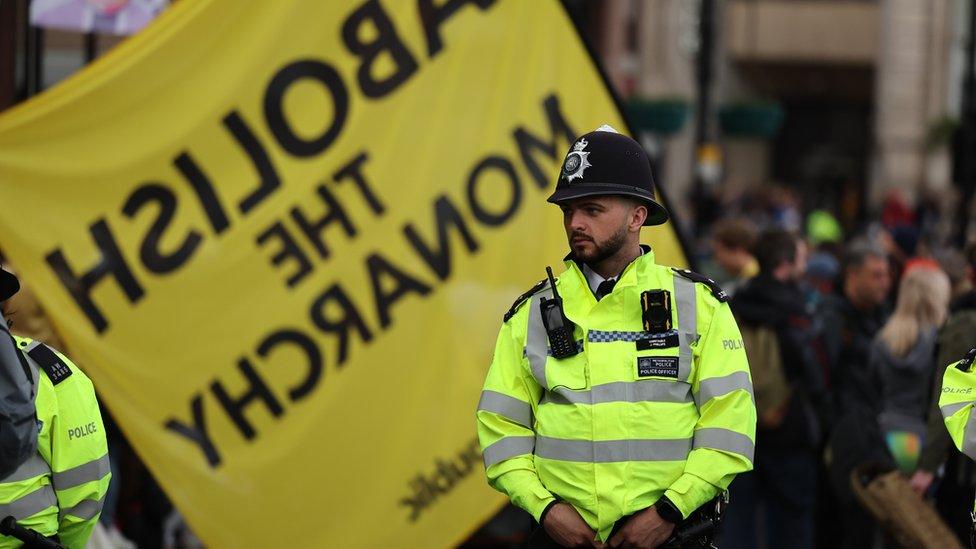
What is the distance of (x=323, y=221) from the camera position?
6.55 metres

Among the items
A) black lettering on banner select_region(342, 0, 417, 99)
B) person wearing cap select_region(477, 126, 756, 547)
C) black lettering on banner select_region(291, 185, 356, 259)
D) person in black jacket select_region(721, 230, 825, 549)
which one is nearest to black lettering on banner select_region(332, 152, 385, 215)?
black lettering on banner select_region(291, 185, 356, 259)

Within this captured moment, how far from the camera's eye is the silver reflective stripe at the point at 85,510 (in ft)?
14.2

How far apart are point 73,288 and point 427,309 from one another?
1.37 metres

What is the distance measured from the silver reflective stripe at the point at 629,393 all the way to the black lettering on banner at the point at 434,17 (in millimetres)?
2645

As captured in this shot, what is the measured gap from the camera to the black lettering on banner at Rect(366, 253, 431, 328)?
21.6 feet

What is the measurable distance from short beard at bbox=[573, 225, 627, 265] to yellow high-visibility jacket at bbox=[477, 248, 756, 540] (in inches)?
2.3

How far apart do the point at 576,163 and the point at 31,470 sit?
1621 millimetres

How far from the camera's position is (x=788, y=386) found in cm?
772

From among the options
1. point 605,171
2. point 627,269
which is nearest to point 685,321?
point 627,269

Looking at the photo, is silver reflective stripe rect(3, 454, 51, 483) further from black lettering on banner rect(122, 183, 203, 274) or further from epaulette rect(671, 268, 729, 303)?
black lettering on banner rect(122, 183, 203, 274)

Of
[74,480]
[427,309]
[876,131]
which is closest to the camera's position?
[74,480]

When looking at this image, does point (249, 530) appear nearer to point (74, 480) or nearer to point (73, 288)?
point (73, 288)

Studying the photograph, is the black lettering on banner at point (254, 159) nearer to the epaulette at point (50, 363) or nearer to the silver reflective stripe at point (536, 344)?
the epaulette at point (50, 363)

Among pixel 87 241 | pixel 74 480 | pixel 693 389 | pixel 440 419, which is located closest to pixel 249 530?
pixel 440 419
